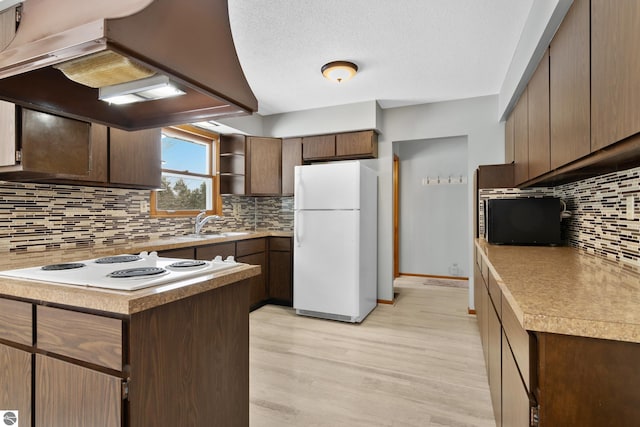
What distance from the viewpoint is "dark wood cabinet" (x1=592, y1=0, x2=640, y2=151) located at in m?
0.93

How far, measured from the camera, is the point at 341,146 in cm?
404

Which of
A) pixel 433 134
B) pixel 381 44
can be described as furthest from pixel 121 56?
pixel 433 134

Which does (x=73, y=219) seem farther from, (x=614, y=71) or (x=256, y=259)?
(x=614, y=71)

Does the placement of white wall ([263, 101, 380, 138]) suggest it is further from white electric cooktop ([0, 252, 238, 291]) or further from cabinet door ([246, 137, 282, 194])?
white electric cooktop ([0, 252, 238, 291])

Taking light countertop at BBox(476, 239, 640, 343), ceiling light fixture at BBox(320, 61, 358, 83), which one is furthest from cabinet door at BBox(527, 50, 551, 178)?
ceiling light fixture at BBox(320, 61, 358, 83)

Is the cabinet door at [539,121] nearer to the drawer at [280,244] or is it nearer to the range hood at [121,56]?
the range hood at [121,56]

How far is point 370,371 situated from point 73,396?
5.96ft

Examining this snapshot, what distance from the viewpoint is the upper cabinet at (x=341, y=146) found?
3920 mm

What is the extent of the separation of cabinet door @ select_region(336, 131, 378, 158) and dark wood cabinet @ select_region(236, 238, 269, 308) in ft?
4.85

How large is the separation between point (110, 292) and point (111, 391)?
0.31 meters

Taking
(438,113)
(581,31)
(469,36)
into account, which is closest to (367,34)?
(469,36)

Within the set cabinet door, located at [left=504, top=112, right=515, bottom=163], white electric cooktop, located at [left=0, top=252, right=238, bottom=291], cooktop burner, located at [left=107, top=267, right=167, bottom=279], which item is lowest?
white electric cooktop, located at [left=0, top=252, right=238, bottom=291]

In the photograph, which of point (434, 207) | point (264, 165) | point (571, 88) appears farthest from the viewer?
point (434, 207)

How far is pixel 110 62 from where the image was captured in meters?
1.01
